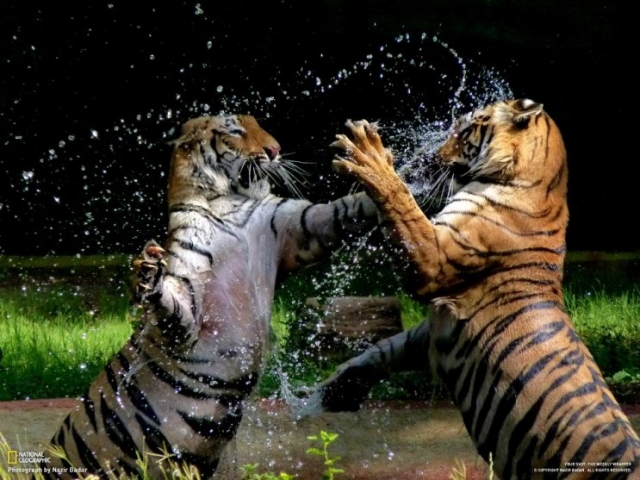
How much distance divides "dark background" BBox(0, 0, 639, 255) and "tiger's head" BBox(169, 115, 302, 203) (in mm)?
3789

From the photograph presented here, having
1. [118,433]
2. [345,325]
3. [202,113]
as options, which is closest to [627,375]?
[345,325]

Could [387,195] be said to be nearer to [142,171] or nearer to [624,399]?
[624,399]

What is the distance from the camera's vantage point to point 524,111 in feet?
11.7

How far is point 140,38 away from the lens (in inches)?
300

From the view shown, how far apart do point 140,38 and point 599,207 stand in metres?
3.53

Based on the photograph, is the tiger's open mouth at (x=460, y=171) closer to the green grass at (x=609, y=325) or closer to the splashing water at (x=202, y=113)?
the green grass at (x=609, y=325)

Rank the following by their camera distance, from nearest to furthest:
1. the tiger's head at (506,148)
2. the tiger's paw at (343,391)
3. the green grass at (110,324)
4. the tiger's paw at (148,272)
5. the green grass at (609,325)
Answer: the tiger's paw at (148,272)
the tiger's head at (506,148)
the tiger's paw at (343,391)
the green grass at (110,324)
the green grass at (609,325)

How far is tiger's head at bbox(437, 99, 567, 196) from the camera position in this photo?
11.4ft

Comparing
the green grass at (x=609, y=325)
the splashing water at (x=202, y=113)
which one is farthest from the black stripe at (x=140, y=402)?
the splashing water at (x=202, y=113)

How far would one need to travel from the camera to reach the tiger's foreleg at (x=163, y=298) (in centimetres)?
310

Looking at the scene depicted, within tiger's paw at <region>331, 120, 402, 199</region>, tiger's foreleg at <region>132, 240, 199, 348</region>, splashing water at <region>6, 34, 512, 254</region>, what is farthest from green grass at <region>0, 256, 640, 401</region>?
tiger's paw at <region>331, 120, 402, 199</region>

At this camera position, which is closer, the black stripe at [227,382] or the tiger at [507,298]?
the tiger at [507,298]

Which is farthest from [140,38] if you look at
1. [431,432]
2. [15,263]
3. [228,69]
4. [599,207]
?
[431,432]

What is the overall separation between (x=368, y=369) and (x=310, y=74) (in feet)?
13.6
